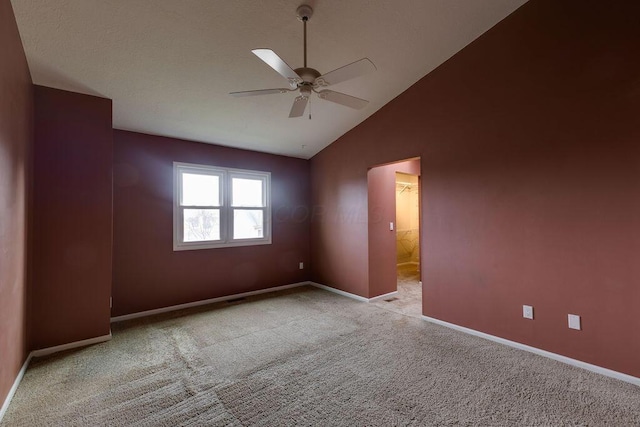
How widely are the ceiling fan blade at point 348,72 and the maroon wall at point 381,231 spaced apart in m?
2.41

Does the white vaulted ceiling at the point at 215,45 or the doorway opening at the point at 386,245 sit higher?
the white vaulted ceiling at the point at 215,45

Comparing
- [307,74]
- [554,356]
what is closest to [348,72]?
[307,74]

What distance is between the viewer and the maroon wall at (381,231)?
445cm

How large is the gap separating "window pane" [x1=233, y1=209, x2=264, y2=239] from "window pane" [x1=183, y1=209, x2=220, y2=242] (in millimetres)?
301

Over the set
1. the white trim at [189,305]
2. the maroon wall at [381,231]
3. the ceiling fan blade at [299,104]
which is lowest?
the white trim at [189,305]

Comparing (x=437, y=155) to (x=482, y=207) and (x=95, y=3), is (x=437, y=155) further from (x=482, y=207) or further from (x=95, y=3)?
(x=95, y=3)

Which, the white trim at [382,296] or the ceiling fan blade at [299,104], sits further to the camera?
the white trim at [382,296]

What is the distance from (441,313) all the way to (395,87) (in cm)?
292

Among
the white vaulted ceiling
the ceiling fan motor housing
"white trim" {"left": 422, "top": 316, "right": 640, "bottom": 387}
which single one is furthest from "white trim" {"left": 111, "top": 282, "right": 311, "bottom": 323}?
the ceiling fan motor housing

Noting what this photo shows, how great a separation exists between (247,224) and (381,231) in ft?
7.48

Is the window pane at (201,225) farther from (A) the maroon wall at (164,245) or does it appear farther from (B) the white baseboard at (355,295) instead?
(B) the white baseboard at (355,295)

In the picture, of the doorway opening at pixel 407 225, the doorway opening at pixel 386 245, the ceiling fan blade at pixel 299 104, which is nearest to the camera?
the ceiling fan blade at pixel 299 104

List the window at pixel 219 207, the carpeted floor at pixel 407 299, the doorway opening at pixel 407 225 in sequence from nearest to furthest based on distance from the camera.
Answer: the carpeted floor at pixel 407 299, the window at pixel 219 207, the doorway opening at pixel 407 225

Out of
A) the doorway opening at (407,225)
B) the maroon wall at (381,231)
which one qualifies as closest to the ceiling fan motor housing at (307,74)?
the maroon wall at (381,231)
